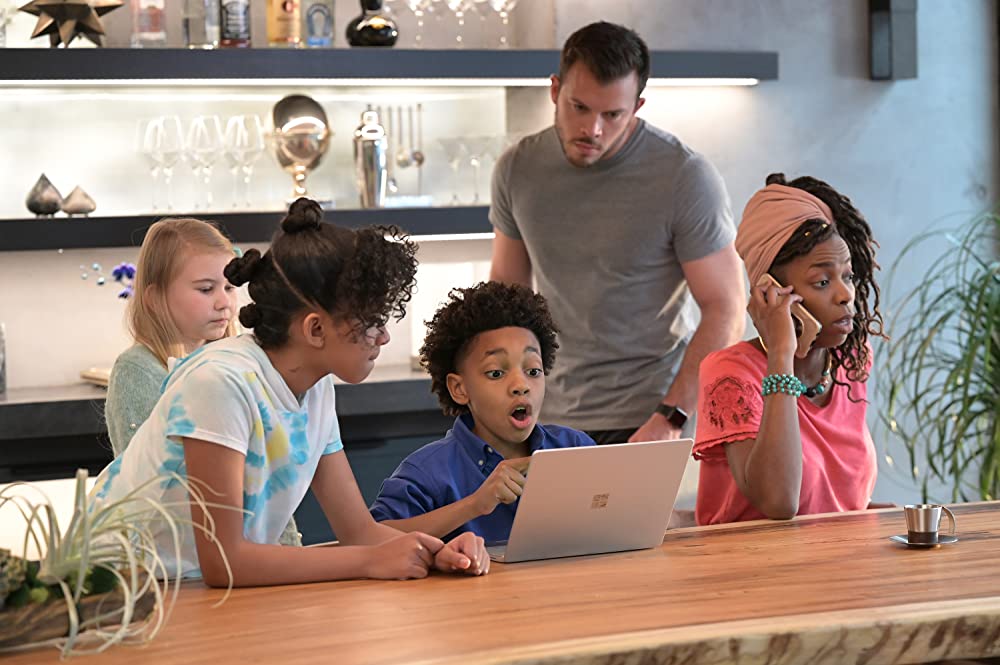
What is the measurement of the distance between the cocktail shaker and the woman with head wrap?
2.01 m

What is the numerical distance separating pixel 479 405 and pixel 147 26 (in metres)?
2.31

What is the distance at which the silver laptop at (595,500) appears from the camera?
1.96 metres

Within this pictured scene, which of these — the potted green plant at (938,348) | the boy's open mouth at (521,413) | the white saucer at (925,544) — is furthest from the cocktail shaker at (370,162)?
the white saucer at (925,544)

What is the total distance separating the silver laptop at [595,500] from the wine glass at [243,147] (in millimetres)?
2510

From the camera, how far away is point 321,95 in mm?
4598

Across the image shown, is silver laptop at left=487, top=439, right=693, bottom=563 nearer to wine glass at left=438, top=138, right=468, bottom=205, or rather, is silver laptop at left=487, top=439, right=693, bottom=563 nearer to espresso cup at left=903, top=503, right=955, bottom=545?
espresso cup at left=903, top=503, right=955, bottom=545

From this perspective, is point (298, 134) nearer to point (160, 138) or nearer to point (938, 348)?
point (160, 138)

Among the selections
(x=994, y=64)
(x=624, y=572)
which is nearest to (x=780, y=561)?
(x=624, y=572)

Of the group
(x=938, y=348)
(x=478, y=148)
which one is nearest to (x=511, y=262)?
(x=478, y=148)

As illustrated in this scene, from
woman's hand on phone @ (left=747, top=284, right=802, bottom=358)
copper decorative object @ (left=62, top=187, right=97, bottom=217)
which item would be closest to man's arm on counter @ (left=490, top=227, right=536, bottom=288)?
woman's hand on phone @ (left=747, top=284, right=802, bottom=358)

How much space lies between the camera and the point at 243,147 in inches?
172

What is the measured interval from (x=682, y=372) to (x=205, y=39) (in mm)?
1918

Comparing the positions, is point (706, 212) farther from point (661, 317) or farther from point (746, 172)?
point (746, 172)

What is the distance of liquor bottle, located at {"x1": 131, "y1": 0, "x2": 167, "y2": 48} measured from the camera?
4.21 meters
